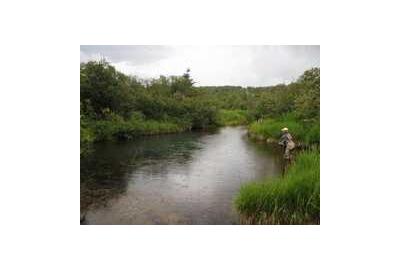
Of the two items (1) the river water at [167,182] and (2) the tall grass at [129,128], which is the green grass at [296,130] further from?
(2) the tall grass at [129,128]

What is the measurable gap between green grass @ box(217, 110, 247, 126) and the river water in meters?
13.9

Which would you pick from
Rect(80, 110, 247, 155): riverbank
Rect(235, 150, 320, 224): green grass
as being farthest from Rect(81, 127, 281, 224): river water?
Rect(80, 110, 247, 155): riverbank

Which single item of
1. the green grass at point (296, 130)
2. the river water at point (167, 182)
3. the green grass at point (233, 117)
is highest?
the green grass at point (233, 117)

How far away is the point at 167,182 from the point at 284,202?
324 centimetres

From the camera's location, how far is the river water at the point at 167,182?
547 centimetres

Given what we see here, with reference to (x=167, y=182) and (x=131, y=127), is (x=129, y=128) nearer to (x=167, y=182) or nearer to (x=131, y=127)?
(x=131, y=127)

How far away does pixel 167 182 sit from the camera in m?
7.40

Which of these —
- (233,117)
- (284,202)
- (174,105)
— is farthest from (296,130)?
(233,117)

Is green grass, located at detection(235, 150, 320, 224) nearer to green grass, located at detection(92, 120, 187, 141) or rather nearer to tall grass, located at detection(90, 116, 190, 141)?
tall grass, located at detection(90, 116, 190, 141)

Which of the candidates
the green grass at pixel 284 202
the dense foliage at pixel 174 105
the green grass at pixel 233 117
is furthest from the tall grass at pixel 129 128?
the green grass at pixel 284 202

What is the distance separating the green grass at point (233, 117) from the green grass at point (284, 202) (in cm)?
2077
